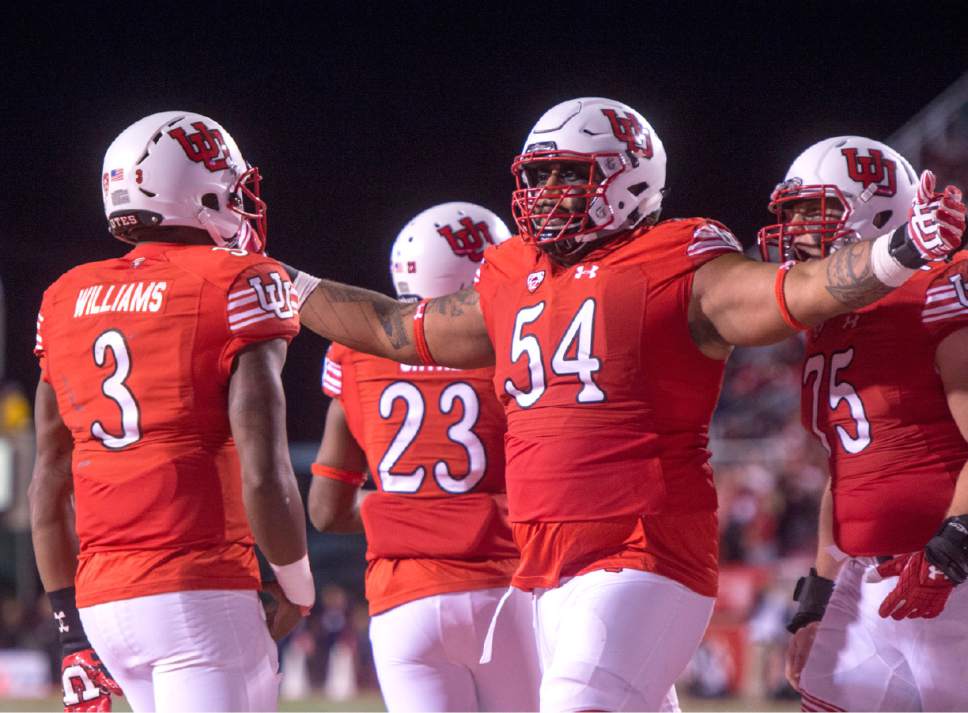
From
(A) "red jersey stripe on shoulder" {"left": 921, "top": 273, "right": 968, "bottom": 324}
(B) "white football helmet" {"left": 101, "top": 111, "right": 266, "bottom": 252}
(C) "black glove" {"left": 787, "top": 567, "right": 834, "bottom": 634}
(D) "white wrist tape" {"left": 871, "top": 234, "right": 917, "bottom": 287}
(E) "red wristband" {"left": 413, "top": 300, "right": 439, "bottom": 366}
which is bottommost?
(C) "black glove" {"left": 787, "top": 567, "right": 834, "bottom": 634}

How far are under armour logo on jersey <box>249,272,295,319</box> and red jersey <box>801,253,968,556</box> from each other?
1554mm

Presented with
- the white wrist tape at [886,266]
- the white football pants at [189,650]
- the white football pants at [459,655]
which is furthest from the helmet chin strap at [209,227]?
the white wrist tape at [886,266]

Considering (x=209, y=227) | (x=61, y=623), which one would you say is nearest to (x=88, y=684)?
(x=61, y=623)

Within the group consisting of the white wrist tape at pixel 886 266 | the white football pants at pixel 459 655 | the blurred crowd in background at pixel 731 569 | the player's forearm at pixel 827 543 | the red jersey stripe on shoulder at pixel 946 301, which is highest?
the white wrist tape at pixel 886 266

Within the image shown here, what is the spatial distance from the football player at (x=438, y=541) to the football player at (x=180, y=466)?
885 millimetres

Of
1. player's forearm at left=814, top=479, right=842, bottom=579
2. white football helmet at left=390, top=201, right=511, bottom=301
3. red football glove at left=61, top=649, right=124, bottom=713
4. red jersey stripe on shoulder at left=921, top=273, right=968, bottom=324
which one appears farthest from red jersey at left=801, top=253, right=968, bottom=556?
red football glove at left=61, top=649, right=124, bottom=713

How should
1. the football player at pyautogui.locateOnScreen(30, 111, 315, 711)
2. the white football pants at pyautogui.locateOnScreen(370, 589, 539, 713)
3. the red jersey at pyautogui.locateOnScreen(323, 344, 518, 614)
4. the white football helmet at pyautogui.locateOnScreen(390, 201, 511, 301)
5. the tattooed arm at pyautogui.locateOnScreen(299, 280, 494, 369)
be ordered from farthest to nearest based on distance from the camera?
the white football helmet at pyautogui.locateOnScreen(390, 201, 511, 301)
the red jersey at pyautogui.locateOnScreen(323, 344, 518, 614)
the white football pants at pyautogui.locateOnScreen(370, 589, 539, 713)
the tattooed arm at pyautogui.locateOnScreen(299, 280, 494, 369)
the football player at pyautogui.locateOnScreen(30, 111, 315, 711)

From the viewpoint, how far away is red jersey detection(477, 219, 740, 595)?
3.46m

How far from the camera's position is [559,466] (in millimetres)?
3518

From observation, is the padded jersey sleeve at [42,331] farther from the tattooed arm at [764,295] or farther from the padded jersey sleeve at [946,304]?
the padded jersey sleeve at [946,304]

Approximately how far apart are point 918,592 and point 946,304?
30.0 inches

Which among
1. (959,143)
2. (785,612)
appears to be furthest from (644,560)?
(959,143)

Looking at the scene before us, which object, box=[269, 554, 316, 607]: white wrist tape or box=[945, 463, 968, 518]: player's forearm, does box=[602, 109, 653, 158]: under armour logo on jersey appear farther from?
box=[269, 554, 316, 607]: white wrist tape

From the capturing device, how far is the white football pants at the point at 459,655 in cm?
430
